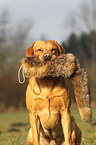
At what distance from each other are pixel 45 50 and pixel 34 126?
3.95ft

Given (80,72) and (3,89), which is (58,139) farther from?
(3,89)

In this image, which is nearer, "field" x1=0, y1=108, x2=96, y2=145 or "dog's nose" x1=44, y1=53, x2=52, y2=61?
"dog's nose" x1=44, y1=53, x2=52, y2=61

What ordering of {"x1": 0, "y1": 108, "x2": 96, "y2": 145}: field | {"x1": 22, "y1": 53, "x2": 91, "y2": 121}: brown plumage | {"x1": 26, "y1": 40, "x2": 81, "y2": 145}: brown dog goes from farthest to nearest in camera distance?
{"x1": 0, "y1": 108, "x2": 96, "y2": 145}: field
{"x1": 26, "y1": 40, "x2": 81, "y2": 145}: brown dog
{"x1": 22, "y1": 53, "x2": 91, "y2": 121}: brown plumage

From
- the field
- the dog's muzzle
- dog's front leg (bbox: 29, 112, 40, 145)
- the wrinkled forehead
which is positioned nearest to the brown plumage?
the dog's muzzle

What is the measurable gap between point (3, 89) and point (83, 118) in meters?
20.1

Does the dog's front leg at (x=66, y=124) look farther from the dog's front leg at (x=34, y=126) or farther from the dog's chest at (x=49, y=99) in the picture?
the dog's front leg at (x=34, y=126)

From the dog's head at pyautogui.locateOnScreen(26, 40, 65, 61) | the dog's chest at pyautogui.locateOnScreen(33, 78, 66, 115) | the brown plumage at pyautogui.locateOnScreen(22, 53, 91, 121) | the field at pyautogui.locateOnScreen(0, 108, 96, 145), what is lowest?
the field at pyautogui.locateOnScreen(0, 108, 96, 145)

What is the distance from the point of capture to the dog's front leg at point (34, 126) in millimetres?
3857

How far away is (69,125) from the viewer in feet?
12.6

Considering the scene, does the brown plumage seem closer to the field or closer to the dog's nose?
the dog's nose

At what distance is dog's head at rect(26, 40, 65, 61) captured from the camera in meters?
3.80

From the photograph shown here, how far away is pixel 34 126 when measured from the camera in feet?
12.7

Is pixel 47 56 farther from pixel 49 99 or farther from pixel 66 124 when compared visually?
pixel 66 124

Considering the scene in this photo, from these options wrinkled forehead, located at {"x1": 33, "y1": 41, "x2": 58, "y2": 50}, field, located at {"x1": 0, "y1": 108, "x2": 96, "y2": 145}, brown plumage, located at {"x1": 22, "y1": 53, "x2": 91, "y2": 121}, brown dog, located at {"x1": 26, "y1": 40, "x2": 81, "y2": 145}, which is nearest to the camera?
brown plumage, located at {"x1": 22, "y1": 53, "x2": 91, "y2": 121}
